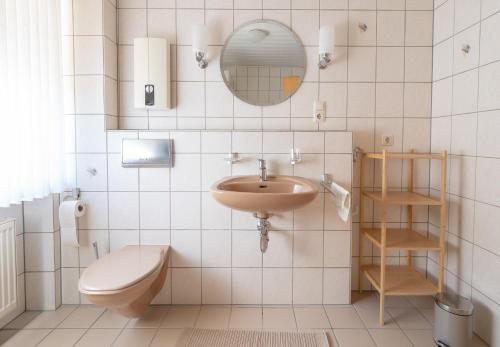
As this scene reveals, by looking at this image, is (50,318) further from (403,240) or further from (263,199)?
(403,240)

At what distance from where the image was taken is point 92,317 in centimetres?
189

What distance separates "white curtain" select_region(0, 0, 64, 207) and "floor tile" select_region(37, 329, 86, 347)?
0.74 m

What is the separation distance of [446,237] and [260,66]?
1575 millimetres

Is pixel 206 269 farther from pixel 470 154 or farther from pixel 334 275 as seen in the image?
pixel 470 154

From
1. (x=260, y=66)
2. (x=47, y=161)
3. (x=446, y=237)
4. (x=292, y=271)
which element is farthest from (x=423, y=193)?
(x=47, y=161)

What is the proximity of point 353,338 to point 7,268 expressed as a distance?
183 centimetres

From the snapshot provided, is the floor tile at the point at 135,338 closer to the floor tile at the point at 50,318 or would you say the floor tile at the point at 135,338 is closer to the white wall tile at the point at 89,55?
the floor tile at the point at 50,318

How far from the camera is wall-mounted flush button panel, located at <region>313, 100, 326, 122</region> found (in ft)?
6.86

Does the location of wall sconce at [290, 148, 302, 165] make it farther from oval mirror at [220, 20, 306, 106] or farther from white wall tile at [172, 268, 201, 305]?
white wall tile at [172, 268, 201, 305]

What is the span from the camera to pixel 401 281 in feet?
6.39

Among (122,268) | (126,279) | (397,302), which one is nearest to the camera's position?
(126,279)

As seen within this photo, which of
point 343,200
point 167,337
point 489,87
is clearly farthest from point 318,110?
point 167,337

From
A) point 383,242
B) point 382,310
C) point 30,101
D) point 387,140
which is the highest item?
point 30,101

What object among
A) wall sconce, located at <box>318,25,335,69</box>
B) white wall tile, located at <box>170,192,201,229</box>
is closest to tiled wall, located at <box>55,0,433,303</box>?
wall sconce, located at <box>318,25,335,69</box>
